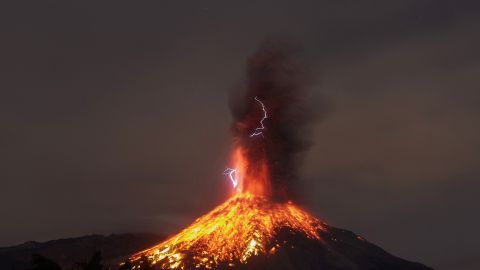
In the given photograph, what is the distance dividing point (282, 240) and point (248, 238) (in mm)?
10148

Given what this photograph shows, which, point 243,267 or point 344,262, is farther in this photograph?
point 344,262

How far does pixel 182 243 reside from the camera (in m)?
198

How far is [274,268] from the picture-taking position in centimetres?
18275

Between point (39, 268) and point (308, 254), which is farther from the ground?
point (308, 254)

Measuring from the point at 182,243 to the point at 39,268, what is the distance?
150 metres

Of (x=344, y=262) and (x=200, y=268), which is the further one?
(x=344, y=262)

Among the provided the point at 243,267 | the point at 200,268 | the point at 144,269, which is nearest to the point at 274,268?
the point at 243,267

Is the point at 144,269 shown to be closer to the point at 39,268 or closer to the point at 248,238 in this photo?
the point at 39,268

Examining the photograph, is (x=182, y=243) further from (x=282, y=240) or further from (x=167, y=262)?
(x=282, y=240)

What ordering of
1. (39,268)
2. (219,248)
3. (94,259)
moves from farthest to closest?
(219,248), (94,259), (39,268)

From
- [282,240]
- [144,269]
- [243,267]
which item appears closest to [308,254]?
[282,240]

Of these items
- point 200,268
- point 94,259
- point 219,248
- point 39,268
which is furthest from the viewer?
point 219,248

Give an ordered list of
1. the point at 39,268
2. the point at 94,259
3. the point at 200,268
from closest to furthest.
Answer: the point at 39,268 < the point at 94,259 < the point at 200,268

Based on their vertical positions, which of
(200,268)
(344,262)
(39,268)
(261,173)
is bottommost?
(39,268)
